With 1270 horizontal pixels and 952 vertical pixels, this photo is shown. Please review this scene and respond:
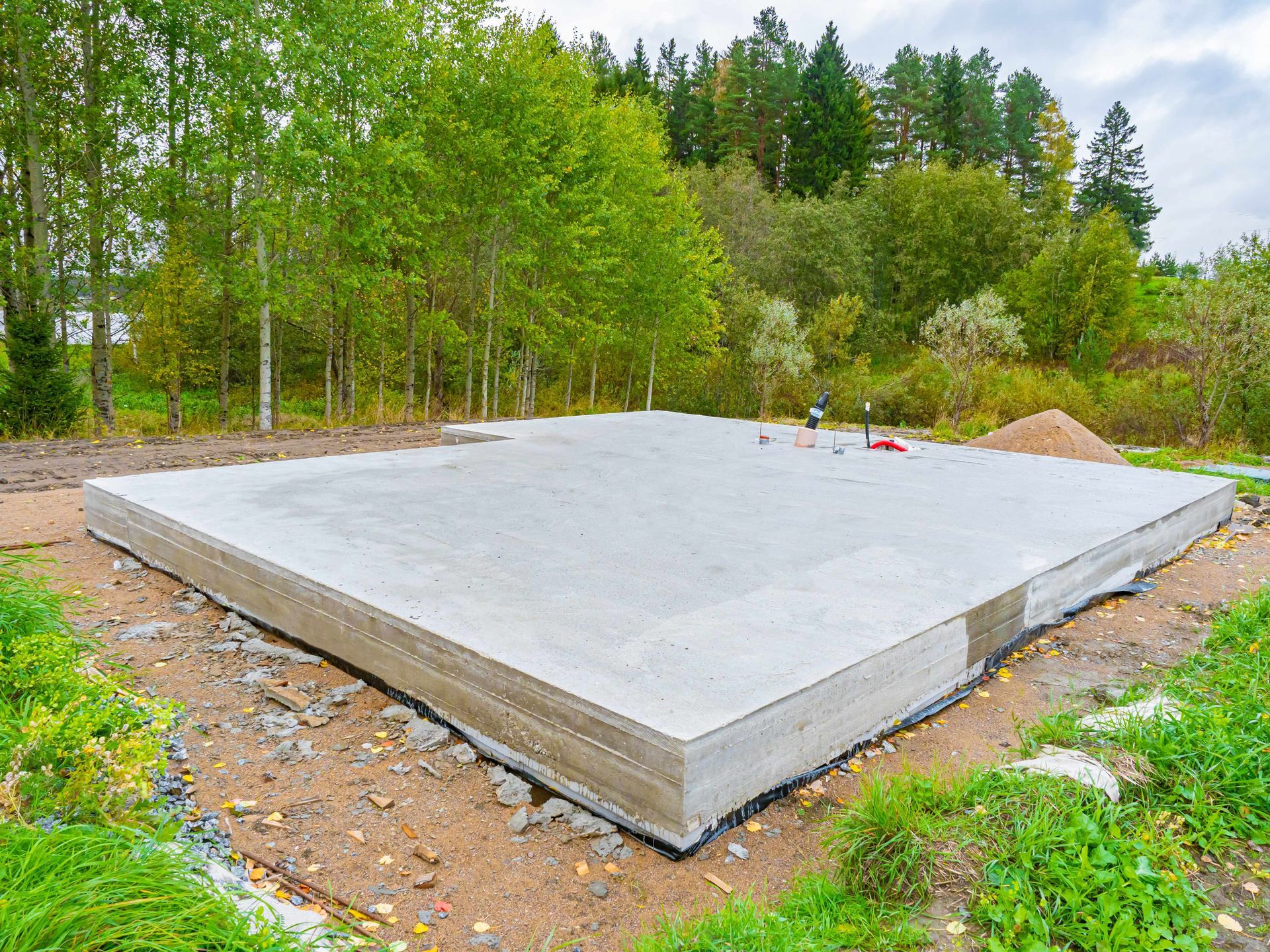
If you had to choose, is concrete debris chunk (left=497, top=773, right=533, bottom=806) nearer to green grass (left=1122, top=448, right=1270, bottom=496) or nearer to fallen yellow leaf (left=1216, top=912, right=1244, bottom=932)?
fallen yellow leaf (left=1216, top=912, right=1244, bottom=932)

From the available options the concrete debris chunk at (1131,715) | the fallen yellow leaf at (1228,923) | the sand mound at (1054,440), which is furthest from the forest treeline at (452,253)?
the fallen yellow leaf at (1228,923)

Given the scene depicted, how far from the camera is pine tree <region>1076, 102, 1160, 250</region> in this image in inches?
1245

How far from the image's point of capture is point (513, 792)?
2.12 meters

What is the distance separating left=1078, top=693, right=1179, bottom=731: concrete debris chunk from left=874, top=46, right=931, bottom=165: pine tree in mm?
32650

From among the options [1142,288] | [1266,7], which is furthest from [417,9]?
[1142,288]

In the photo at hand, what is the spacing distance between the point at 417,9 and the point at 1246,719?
1294 centimetres

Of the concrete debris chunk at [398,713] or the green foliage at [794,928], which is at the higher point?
the green foliage at [794,928]

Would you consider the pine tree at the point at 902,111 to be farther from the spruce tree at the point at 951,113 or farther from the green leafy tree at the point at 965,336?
the green leafy tree at the point at 965,336

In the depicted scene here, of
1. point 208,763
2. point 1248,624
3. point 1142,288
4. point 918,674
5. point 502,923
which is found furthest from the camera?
point 1142,288

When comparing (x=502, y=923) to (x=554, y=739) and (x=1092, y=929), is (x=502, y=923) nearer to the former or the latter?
(x=554, y=739)

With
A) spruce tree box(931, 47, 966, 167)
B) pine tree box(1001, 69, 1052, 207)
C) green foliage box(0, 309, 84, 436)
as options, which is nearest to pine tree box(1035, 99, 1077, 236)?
pine tree box(1001, 69, 1052, 207)

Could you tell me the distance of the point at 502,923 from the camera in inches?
64.8

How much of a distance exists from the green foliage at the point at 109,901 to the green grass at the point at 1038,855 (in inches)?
30.3

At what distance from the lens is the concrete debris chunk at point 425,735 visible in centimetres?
235
